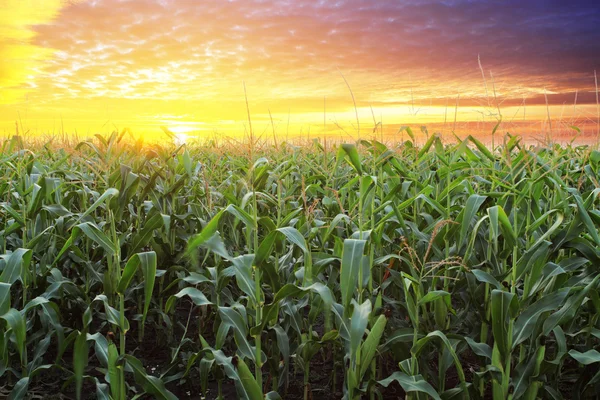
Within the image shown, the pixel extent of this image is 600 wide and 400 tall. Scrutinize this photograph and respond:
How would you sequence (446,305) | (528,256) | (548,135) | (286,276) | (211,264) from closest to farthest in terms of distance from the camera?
1. (528,256)
2. (446,305)
3. (286,276)
4. (211,264)
5. (548,135)

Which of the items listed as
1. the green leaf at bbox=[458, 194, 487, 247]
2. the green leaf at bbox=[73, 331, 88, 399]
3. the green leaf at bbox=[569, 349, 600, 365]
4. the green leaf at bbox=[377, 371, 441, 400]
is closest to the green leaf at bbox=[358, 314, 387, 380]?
the green leaf at bbox=[377, 371, 441, 400]

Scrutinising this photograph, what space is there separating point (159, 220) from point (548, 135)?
3.75 metres

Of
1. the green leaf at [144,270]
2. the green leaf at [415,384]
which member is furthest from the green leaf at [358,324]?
the green leaf at [144,270]

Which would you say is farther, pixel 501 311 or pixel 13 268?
pixel 13 268

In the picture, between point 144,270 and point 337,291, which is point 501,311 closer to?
point 337,291

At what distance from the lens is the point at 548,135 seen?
484cm

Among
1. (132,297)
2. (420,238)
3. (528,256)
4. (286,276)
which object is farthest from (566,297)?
(132,297)

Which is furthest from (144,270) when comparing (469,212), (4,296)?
(469,212)

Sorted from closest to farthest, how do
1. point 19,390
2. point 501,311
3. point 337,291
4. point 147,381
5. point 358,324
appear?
1. point 358,324
2. point 501,311
3. point 147,381
4. point 19,390
5. point 337,291

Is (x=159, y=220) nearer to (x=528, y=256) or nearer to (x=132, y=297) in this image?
(x=132, y=297)

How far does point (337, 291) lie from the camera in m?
3.68

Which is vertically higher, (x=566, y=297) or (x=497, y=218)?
(x=497, y=218)

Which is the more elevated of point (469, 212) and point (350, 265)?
point (469, 212)

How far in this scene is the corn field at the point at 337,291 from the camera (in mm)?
2809
